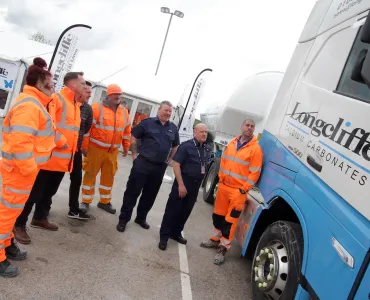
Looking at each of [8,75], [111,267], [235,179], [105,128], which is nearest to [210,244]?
[235,179]

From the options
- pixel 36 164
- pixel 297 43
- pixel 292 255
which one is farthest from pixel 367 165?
pixel 36 164

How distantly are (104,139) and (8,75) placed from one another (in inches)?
397

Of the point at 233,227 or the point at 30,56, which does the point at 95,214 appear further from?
the point at 30,56

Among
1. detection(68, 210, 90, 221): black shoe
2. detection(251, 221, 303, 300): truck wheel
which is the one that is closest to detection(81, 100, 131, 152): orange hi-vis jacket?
detection(68, 210, 90, 221): black shoe

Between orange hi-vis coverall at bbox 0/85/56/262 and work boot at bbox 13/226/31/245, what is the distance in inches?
26.2

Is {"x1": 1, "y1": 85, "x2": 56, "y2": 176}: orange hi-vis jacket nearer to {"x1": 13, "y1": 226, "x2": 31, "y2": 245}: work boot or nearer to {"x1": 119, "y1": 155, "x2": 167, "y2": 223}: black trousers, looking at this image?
{"x1": 13, "y1": 226, "x2": 31, "y2": 245}: work boot

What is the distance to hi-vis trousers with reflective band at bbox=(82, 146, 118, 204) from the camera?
16.3 feet

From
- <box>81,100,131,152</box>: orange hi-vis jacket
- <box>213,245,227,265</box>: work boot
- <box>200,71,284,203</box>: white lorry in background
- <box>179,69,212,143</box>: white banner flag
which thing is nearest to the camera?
<box>213,245,227,265</box>: work boot

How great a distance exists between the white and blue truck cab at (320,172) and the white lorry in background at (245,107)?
3.42 meters

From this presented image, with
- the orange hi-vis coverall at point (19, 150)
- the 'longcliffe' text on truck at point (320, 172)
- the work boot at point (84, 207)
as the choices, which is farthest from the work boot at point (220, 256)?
the orange hi-vis coverall at point (19, 150)

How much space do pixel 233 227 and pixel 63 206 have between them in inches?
104

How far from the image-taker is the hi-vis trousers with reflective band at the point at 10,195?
2.87 metres

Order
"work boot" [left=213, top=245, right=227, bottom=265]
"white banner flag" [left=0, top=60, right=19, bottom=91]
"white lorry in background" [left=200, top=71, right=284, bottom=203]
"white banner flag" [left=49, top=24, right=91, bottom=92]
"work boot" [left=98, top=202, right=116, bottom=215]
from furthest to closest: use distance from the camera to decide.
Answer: "white banner flag" [left=0, top=60, right=19, bottom=91] → "white banner flag" [left=49, top=24, right=91, bottom=92] → "white lorry in background" [left=200, top=71, right=284, bottom=203] → "work boot" [left=98, top=202, right=116, bottom=215] → "work boot" [left=213, top=245, right=227, bottom=265]

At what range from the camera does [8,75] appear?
42.2ft
